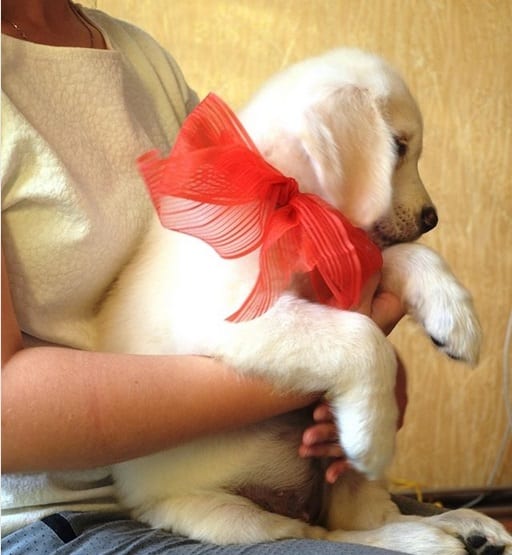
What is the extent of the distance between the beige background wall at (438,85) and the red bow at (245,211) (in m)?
1.40

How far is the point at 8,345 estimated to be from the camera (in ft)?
2.69

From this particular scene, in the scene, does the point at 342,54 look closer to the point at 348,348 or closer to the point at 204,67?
the point at 348,348

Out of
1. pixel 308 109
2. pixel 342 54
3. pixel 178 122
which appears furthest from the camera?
pixel 178 122

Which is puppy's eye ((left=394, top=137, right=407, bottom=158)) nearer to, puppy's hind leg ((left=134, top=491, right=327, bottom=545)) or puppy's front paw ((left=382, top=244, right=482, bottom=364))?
puppy's front paw ((left=382, top=244, right=482, bottom=364))

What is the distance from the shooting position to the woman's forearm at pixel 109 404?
78 cm

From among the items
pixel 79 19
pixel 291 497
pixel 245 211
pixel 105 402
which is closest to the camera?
pixel 105 402

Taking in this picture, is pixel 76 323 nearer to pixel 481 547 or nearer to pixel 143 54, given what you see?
pixel 143 54

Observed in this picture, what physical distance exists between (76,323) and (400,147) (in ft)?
1.55

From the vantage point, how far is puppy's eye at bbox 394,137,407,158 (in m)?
1.04

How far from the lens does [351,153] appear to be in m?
0.97

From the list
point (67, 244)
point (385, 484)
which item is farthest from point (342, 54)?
point (385, 484)

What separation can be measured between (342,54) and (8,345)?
0.60 meters

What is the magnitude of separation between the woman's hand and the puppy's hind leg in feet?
0.26

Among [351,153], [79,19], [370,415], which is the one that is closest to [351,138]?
[351,153]
